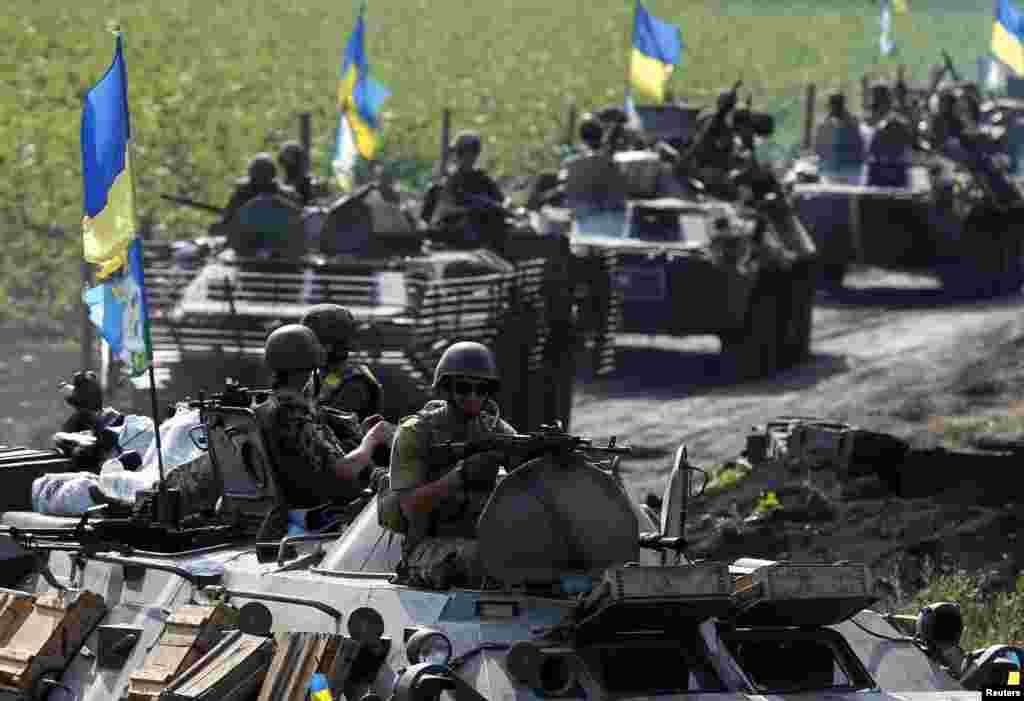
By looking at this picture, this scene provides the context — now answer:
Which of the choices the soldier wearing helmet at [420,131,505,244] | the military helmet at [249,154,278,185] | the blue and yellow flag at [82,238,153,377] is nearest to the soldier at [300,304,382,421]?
the blue and yellow flag at [82,238,153,377]

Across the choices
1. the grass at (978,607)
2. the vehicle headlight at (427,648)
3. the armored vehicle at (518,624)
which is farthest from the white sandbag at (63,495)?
the grass at (978,607)

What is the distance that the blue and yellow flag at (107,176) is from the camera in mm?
12625

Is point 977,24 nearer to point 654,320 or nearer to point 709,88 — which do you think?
point 709,88

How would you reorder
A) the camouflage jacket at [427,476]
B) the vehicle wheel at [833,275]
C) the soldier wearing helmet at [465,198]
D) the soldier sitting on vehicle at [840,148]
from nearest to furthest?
the camouflage jacket at [427,476], the soldier wearing helmet at [465,198], the vehicle wheel at [833,275], the soldier sitting on vehicle at [840,148]

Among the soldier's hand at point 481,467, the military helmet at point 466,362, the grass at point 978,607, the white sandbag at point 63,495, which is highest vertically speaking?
A: the military helmet at point 466,362

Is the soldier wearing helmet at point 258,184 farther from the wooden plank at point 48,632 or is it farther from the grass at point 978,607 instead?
the wooden plank at point 48,632

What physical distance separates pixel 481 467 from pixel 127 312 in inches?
114

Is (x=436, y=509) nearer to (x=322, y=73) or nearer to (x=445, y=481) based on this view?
(x=445, y=481)

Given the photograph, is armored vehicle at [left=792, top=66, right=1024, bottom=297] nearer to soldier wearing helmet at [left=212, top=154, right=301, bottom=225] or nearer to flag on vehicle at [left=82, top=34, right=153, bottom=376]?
soldier wearing helmet at [left=212, top=154, right=301, bottom=225]

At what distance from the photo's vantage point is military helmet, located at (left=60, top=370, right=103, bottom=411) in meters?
15.1

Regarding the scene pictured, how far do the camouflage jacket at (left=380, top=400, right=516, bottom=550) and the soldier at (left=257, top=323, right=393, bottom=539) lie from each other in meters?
1.14

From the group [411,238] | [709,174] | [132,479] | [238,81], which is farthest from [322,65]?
[132,479]

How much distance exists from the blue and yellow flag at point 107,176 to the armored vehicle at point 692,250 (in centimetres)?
1301

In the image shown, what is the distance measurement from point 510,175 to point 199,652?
35037mm
